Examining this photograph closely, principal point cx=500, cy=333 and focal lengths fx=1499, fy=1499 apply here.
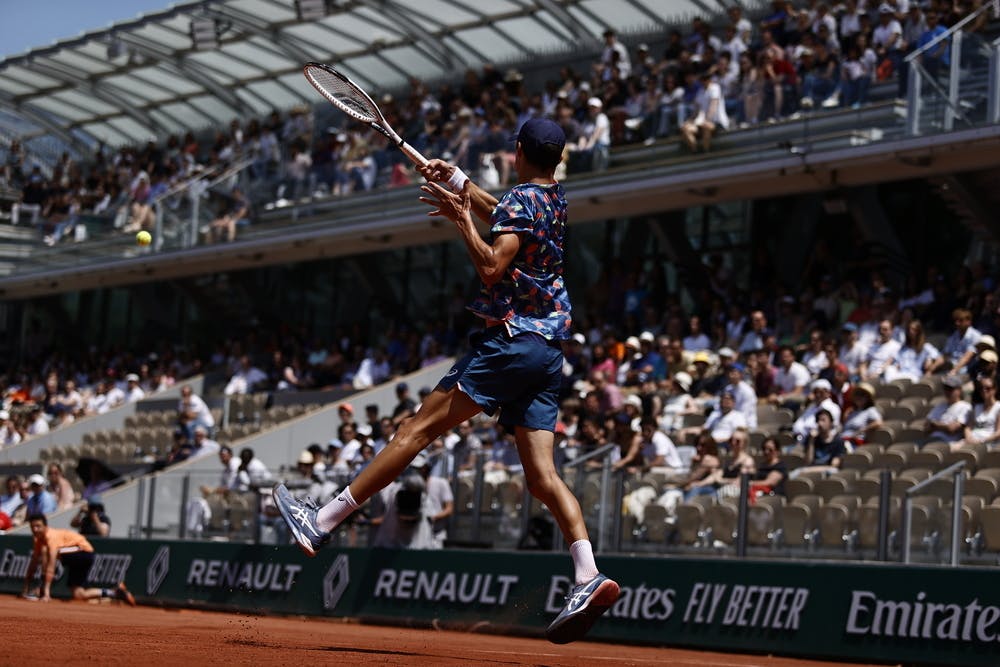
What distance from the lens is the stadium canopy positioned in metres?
28.9

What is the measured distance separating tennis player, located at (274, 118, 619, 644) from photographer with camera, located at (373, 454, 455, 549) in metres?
7.00

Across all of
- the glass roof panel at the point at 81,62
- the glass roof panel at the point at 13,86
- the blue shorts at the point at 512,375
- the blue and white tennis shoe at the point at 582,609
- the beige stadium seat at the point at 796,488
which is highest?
the glass roof panel at the point at 81,62

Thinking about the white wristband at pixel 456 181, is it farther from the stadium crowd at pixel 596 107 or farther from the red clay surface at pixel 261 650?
the stadium crowd at pixel 596 107

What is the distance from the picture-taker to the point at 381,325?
30.4m

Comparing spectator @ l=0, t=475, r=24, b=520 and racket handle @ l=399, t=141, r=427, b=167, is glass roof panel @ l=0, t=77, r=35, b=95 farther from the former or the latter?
racket handle @ l=399, t=141, r=427, b=167

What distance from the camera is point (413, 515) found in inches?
583

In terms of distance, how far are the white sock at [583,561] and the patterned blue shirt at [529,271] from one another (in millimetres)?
1043

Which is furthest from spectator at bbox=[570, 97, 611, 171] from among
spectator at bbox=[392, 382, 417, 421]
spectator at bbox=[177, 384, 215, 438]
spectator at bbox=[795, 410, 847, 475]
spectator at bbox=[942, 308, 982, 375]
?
spectator at bbox=[795, 410, 847, 475]

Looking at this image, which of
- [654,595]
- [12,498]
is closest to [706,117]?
[654,595]

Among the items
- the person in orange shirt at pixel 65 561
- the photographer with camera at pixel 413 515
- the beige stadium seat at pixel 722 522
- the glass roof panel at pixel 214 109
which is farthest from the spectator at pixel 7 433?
the beige stadium seat at pixel 722 522

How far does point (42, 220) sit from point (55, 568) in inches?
671

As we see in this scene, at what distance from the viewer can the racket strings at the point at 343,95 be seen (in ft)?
27.4

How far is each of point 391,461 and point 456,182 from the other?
1460mm

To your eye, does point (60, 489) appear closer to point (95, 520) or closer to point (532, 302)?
point (95, 520)
